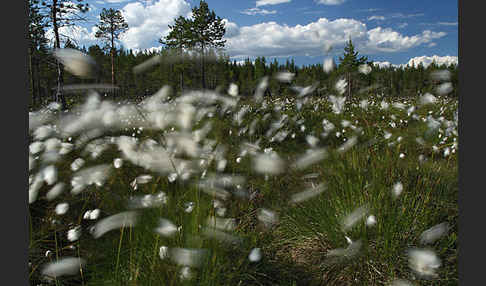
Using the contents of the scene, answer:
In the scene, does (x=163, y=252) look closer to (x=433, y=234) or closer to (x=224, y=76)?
(x=433, y=234)

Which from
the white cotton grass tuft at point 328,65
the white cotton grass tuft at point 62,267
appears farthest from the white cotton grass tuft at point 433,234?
the white cotton grass tuft at point 62,267

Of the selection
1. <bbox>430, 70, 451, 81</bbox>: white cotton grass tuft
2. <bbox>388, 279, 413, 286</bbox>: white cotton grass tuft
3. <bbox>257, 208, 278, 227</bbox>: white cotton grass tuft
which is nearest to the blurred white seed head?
<bbox>257, 208, 278, 227</bbox>: white cotton grass tuft

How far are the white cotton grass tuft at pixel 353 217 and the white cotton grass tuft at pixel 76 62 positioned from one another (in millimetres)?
1696

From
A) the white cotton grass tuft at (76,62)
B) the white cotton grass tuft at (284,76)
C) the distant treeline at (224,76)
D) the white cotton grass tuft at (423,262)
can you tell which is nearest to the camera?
the white cotton grass tuft at (76,62)

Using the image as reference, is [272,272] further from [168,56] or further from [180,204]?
[168,56]

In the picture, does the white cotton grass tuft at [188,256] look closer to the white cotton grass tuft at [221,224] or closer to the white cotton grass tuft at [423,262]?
the white cotton grass tuft at [221,224]

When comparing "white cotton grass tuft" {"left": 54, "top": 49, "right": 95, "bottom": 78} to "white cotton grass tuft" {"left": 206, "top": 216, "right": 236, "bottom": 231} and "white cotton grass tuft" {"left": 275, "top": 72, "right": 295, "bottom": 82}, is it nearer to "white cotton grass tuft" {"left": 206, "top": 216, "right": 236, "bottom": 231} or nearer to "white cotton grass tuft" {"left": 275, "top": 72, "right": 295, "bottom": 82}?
"white cotton grass tuft" {"left": 206, "top": 216, "right": 236, "bottom": 231}

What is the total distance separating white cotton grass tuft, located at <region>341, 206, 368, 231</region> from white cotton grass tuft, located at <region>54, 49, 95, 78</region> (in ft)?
5.56

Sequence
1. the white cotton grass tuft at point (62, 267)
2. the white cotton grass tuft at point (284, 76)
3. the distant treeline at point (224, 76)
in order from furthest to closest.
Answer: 1. the white cotton grass tuft at point (284, 76)
2. the distant treeline at point (224, 76)
3. the white cotton grass tuft at point (62, 267)

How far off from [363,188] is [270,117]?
13.4 feet

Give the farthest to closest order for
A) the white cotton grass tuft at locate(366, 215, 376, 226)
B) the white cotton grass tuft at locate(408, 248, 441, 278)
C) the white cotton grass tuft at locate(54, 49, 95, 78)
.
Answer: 1. the white cotton grass tuft at locate(366, 215, 376, 226)
2. the white cotton grass tuft at locate(408, 248, 441, 278)
3. the white cotton grass tuft at locate(54, 49, 95, 78)

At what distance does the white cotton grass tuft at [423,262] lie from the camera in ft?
5.00

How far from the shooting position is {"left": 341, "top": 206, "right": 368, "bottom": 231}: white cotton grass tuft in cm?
174

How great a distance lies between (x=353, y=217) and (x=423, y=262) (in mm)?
419
